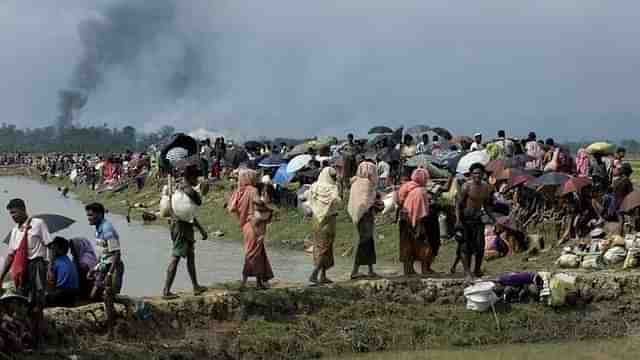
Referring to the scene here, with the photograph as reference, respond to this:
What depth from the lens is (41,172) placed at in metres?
60.3

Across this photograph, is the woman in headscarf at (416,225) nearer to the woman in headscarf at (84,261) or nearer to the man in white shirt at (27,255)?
the woman in headscarf at (84,261)

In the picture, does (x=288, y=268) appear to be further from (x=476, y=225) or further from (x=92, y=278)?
(x=92, y=278)

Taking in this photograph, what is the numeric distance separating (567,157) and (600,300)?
24.9 ft

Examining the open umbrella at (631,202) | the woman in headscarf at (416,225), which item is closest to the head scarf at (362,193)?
the woman in headscarf at (416,225)

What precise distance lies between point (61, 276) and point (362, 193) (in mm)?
4036

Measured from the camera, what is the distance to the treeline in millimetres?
106363

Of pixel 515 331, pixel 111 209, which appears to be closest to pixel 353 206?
pixel 515 331

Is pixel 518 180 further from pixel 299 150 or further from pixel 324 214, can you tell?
pixel 299 150

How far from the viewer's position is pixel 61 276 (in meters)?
9.69

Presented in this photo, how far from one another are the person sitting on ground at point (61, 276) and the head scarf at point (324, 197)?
3.19 metres

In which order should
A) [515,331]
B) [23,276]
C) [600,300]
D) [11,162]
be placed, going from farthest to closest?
[11,162] → [600,300] → [515,331] → [23,276]

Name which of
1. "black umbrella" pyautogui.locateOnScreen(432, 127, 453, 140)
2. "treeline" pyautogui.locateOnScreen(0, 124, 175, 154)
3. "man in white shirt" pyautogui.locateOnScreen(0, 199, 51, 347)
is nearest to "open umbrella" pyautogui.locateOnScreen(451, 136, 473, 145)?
"black umbrella" pyautogui.locateOnScreen(432, 127, 453, 140)

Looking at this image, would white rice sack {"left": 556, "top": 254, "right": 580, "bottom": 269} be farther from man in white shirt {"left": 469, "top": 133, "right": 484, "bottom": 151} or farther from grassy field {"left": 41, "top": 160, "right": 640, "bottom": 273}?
man in white shirt {"left": 469, "top": 133, "right": 484, "bottom": 151}

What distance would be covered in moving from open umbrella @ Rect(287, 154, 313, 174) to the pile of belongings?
31.8 ft
